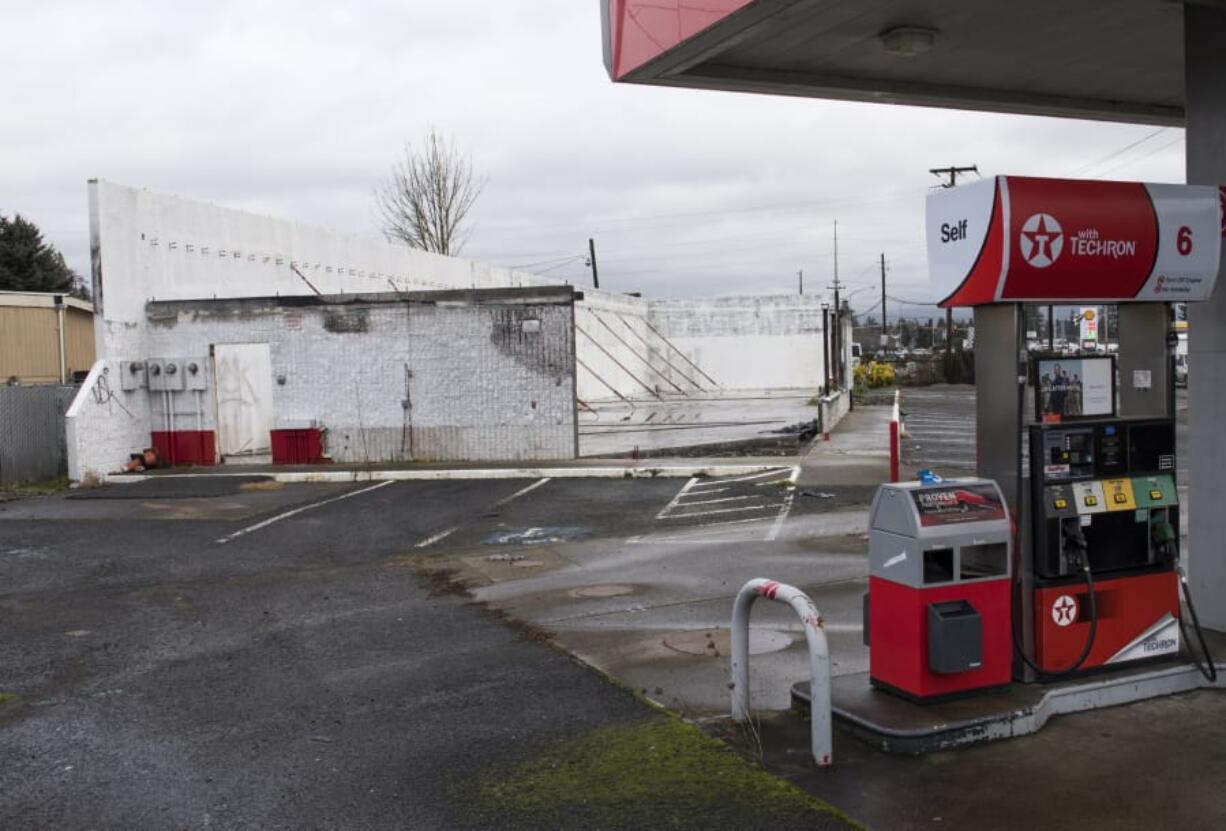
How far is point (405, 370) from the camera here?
832 inches

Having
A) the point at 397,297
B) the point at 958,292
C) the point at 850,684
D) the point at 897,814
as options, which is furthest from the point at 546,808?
the point at 397,297

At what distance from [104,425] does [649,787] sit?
61.9 ft

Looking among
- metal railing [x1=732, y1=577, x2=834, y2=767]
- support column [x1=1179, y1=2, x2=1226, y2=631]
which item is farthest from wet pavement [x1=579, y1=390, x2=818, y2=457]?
metal railing [x1=732, y1=577, x2=834, y2=767]

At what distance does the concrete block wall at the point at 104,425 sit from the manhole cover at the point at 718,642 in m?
16.1

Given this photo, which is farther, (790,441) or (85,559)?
(790,441)

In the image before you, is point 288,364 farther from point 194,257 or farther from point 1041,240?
point 1041,240

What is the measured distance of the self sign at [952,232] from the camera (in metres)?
5.91

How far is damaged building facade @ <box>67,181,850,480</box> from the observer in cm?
2058

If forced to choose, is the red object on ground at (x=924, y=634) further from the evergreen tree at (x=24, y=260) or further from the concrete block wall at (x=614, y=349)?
the evergreen tree at (x=24, y=260)

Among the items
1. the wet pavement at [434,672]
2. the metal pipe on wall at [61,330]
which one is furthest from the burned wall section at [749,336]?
the wet pavement at [434,672]

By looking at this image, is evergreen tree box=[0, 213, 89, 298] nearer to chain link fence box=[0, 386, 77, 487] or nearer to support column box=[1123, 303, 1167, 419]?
chain link fence box=[0, 386, 77, 487]

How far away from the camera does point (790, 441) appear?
22172 mm

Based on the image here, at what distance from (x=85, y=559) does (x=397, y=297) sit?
9411mm

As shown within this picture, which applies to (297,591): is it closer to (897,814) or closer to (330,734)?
(330,734)
